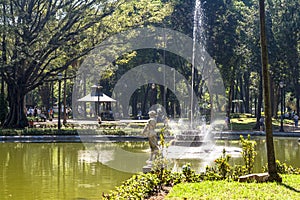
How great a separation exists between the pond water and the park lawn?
2428 mm

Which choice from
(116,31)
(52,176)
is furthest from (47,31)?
(52,176)

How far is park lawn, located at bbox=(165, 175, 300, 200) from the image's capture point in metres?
8.10

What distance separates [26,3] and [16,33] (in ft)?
8.98

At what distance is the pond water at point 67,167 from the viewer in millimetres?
11070

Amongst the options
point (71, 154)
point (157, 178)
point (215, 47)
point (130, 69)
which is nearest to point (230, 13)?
point (215, 47)

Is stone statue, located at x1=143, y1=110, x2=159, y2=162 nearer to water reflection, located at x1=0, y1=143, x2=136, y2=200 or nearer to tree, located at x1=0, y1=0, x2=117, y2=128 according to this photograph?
water reflection, located at x1=0, y1=143, x2=136, y2=200

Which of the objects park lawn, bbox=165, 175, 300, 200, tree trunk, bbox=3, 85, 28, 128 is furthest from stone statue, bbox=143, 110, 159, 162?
tree trunk, bbox=3, 85, 28, 128

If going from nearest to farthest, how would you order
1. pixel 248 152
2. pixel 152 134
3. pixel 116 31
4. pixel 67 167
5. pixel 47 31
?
1. pixel 248 152
2. pixel 152 134
3. pixel 67 167
4. pixel 47 31
5. pixel 116 31

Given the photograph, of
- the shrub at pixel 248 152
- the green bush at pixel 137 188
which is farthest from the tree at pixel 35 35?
the green bush at pixel 137 188

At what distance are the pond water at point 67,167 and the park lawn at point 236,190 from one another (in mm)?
2428

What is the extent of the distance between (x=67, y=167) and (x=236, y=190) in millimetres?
8122

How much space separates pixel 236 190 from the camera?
8633 mm

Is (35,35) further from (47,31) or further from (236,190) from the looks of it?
(236,190)

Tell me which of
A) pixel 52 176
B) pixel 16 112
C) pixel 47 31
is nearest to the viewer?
pixel 52 176
